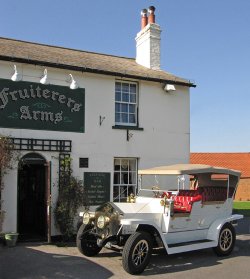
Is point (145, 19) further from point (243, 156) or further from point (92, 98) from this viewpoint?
point (243, 156)

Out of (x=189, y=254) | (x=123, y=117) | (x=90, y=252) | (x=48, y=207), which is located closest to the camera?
(x=90, y=252)

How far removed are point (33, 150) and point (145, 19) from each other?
7.27 m

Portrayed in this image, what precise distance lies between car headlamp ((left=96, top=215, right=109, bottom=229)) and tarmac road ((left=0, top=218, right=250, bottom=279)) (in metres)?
0.83

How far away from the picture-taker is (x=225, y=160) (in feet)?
132

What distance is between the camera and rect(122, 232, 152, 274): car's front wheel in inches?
313

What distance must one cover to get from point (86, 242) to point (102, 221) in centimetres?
106

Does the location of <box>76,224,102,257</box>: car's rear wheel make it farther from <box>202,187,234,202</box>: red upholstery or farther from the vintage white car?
<box>202,187,234,202</box>: red upholstery

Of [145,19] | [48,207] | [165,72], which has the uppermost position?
[145,19]

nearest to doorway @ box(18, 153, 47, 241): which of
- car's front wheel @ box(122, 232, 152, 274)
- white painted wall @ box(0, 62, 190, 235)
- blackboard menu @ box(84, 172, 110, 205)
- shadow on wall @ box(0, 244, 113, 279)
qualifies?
white painted wall @ box(0, 62, 190, 235)

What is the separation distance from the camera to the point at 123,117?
12.9m

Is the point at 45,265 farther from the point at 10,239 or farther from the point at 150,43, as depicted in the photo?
the point at 150,43

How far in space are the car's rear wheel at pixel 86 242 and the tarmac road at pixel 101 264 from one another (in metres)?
0.18

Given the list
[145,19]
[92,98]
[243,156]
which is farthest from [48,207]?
[243,156]

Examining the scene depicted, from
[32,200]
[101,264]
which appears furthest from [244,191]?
Answer: [101,264]
